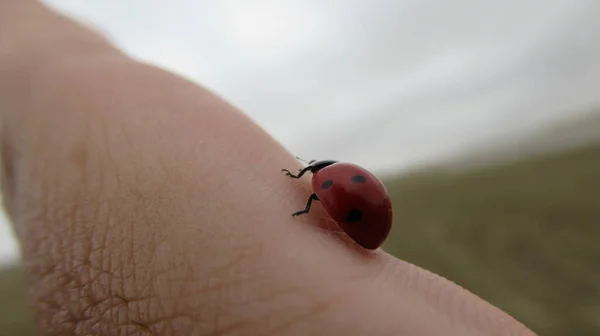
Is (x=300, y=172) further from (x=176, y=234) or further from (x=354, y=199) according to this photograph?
(x=176, y=234)

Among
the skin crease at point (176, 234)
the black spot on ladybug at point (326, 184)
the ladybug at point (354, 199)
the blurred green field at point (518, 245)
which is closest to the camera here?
the skin crease at point (176, 234)

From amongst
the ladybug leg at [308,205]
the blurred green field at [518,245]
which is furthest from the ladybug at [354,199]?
the blurred green field at [518,245]

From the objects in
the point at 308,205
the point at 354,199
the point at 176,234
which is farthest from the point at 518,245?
the point at 176,234

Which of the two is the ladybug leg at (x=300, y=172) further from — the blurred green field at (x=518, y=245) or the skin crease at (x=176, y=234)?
the blurred green field at (x=518, y=245)

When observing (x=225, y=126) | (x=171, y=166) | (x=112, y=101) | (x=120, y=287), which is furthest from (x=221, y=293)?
(x=112, y=101)

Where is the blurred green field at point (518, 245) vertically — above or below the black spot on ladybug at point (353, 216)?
below

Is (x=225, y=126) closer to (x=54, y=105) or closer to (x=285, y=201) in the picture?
(x=285, y=201)

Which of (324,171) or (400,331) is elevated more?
(324,171)
